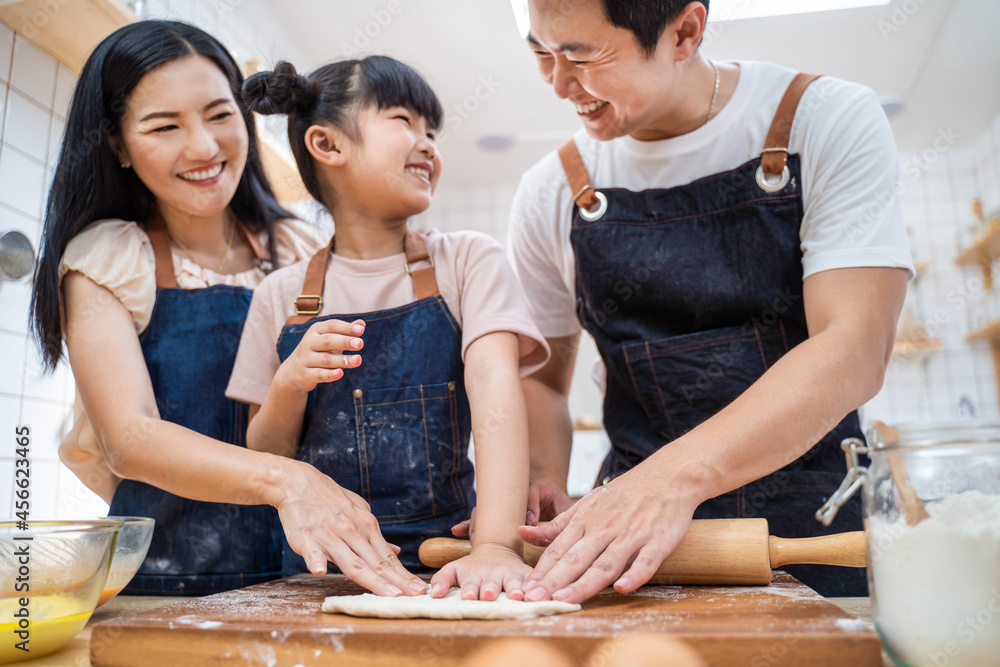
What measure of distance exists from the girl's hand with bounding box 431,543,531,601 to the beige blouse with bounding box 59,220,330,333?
24.7 inches

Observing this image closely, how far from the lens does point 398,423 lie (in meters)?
0.99

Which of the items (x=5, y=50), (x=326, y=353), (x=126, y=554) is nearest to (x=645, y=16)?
(x=326, y=353)

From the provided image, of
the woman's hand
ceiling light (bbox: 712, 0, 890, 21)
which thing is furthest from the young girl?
ceiling light (bbox: 712, 0, 890, 21)

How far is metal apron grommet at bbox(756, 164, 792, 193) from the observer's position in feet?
3.40

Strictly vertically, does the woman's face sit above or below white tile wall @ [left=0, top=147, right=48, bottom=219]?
below

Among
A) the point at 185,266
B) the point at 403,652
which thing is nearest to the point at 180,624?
the point at 403,652

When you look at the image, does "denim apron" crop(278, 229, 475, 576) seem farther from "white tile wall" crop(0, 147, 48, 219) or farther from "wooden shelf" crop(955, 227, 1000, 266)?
"wooden shelf" crop(955, 227, 1000, 266)

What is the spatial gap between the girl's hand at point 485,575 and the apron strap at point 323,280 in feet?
1.37

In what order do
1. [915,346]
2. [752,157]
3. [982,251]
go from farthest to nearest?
[915,346] < [982,251] < [752,157]

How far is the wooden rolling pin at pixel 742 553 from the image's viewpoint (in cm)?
70

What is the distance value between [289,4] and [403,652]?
2.88m

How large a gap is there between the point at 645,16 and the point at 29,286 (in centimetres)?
150

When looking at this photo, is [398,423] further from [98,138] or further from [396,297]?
[98,138]

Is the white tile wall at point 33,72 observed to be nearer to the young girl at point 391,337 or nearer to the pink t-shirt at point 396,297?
the young girl at point 391,337
